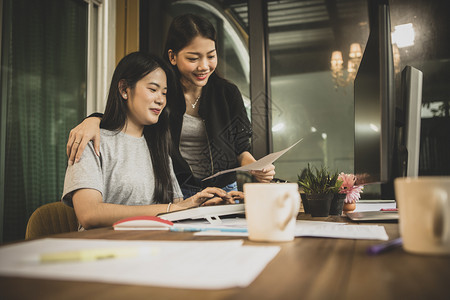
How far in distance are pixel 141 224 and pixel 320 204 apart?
1.70 ft

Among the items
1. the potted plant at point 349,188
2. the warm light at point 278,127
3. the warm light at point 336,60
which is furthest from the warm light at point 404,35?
the potted plant at point 349,188

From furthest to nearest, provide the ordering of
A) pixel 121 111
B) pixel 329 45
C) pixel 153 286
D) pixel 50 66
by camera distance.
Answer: pixel 329 45 → pixel 50 66 → pixel 121 111 → pixel 153 286

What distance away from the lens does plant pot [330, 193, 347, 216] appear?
1062 millimetres

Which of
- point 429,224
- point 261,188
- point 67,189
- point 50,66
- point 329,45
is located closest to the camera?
point 429,224

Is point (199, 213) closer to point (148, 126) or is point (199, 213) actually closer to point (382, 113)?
point (382, 113)

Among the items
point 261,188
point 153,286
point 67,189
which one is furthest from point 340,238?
point 67,189

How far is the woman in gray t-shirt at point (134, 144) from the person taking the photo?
1.22 meters

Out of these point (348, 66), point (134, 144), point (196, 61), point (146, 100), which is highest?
point (348, 66)

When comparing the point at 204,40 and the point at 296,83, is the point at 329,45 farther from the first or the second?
the point at 204,40

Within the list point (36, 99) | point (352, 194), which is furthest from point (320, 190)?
point (36, 99)

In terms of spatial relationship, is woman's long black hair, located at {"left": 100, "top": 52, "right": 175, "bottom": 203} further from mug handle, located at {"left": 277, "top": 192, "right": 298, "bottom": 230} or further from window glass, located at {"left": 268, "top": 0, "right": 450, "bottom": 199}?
window glass, located at {"left": 268, "top": 0, "right": 450, "bottom": 199}

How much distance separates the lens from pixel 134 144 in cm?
136

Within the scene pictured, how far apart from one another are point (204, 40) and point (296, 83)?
1.04 meters

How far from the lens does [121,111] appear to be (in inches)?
53.1
